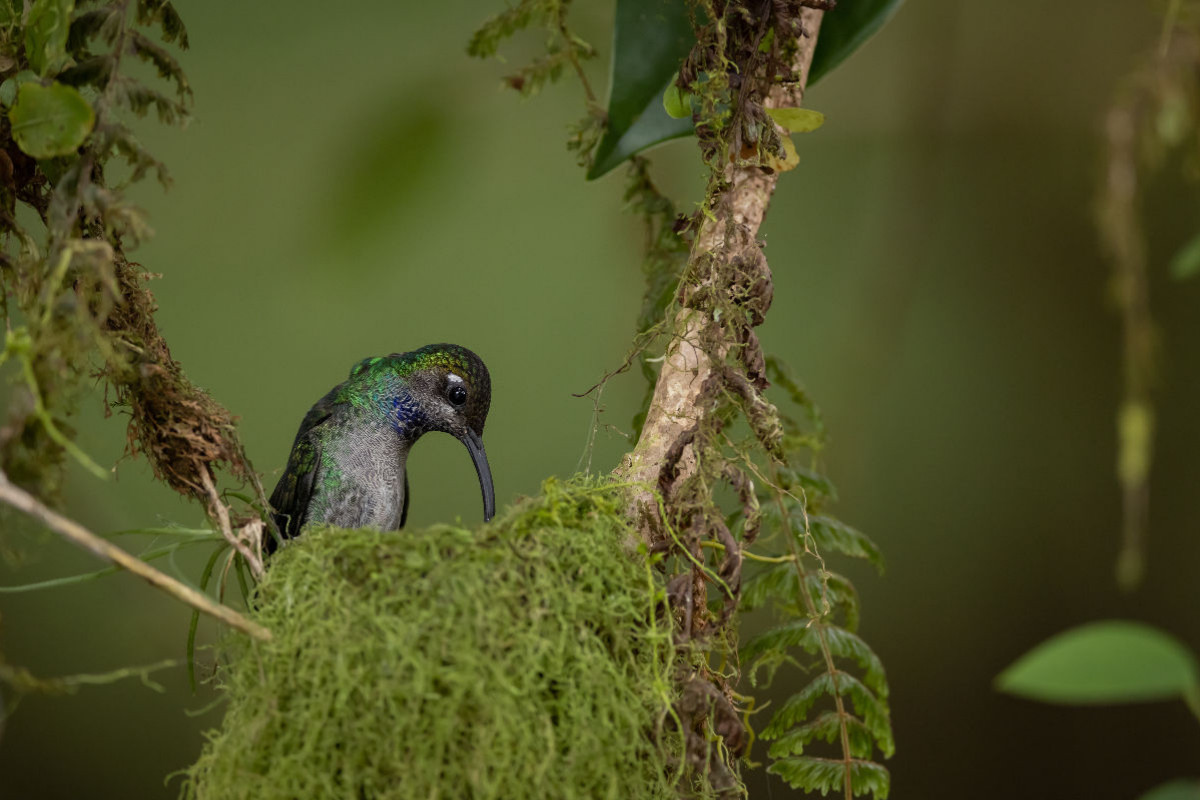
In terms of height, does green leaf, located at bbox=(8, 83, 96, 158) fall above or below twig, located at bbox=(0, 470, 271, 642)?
above

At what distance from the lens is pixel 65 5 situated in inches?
33.2

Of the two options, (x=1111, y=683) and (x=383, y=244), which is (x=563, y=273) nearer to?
(x=383, y=244)

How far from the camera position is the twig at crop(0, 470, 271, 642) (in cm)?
68

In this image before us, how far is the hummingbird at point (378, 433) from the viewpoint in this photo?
4.55 ft

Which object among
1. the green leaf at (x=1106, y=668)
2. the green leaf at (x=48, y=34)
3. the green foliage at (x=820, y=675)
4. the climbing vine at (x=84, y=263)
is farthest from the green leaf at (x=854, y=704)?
the green leaf at (x=48, y=34)

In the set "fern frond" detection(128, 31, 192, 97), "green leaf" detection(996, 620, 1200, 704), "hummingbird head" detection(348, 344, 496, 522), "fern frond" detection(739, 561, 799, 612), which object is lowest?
"green leaf" detection(996, 620, 1200, 704)

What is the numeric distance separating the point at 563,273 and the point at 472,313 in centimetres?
25

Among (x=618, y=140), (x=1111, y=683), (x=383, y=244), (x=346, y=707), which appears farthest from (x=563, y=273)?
(x=1111, y=683)

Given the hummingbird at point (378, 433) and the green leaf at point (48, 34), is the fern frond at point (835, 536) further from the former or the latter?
the green leaf at point (48, 34)

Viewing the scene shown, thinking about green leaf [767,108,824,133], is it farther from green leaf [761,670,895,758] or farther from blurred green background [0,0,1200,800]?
blurred green background [0,0,1200,800]

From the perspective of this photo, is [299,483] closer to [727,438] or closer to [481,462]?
[481,462]

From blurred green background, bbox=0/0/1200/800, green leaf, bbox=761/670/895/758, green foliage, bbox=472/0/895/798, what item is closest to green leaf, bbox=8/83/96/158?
green foliage, bbox=472/0/895/798

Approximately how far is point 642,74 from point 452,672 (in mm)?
747

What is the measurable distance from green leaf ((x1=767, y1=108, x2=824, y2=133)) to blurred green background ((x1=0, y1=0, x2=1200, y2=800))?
1168mm
